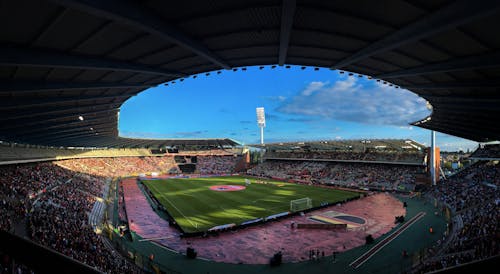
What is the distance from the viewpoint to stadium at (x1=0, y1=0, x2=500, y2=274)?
859 centimetres

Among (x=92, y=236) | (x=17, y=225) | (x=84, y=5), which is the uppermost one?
(x=84, y=5)

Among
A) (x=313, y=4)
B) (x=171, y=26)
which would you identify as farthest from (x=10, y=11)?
(x=313, y=4)

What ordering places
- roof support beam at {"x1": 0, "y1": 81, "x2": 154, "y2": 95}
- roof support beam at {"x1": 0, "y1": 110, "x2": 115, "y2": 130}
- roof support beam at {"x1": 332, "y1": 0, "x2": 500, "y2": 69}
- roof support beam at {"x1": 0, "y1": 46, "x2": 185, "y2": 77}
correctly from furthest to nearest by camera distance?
roof support beam at {"x1": 0, "y1": 110, "x2": 115, "y2": 130}
roof support beam at {"x1": 0, "y1": 81, "x2": 154, "y2": 95}
roof support beam at {"x1": 0, "y1": 46, "x2": 185, "y2": 77}
roof support beam at {"x1": 332, "y1": 0, "x2": 500, "y2": 69}

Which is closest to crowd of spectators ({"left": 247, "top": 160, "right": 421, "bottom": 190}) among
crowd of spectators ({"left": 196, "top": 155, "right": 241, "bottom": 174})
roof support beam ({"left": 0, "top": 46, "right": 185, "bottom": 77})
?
crowd of spectators ({"left": 196, "top": 155, "right": 241, "bottom": 174})

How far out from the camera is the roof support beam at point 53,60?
897 cm

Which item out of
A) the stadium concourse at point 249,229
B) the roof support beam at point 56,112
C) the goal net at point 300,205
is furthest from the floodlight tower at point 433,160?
the roof support beam at point 56,112

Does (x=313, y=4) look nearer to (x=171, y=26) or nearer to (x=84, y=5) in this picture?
(x=171, y=26)

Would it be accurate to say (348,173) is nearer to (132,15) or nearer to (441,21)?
(441,21)

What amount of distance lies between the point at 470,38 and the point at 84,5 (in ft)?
39.7

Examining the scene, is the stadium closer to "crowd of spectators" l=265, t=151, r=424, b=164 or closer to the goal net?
the goal net

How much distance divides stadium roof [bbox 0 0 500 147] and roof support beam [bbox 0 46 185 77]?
0.04 m

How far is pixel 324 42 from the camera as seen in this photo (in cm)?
1252

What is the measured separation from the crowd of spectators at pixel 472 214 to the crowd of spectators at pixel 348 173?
31.8ft

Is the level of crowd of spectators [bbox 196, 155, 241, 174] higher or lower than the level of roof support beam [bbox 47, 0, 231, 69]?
lower
